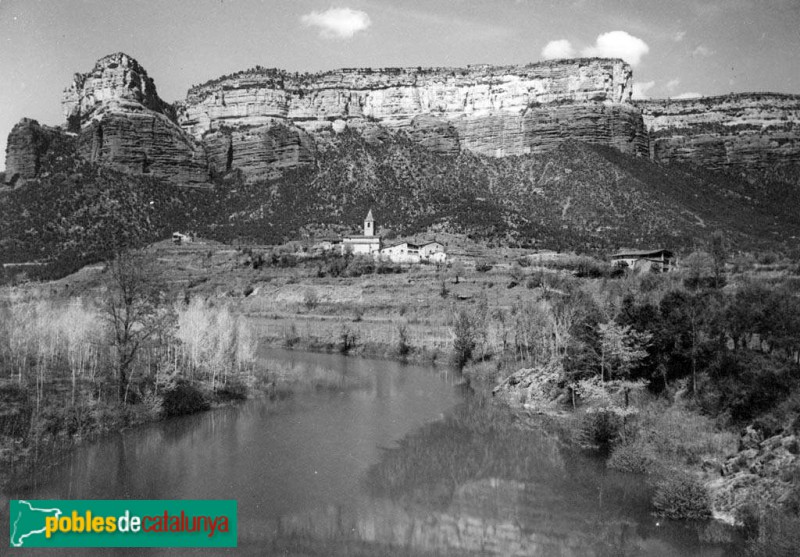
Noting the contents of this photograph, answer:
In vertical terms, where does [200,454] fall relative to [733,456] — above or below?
below

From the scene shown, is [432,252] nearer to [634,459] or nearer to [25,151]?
[634,459]

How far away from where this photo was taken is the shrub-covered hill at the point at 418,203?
10475 centimetres

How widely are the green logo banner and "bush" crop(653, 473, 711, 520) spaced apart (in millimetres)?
13496

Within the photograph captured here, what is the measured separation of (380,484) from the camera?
22391 mm

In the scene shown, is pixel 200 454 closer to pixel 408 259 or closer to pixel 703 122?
pixel 408 259

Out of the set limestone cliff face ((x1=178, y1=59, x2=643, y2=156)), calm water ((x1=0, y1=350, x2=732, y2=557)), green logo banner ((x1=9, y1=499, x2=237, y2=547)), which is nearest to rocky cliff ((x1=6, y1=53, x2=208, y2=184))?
limestone cliff face ((x1=178, y1=59, x2=643, y2=156))

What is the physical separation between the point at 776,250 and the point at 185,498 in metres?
95.4

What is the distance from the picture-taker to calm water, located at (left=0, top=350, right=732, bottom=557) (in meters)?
17.9

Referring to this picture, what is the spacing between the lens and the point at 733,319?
94.4 ft

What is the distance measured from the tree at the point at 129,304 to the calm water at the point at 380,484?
379 cm

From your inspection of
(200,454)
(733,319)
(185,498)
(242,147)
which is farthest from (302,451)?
(242,147)

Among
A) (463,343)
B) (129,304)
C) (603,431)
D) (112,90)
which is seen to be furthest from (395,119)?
(603,431)

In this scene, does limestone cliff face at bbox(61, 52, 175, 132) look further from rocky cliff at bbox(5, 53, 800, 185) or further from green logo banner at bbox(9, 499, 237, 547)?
green logo banner at bbox(9, 499, 237, 547)

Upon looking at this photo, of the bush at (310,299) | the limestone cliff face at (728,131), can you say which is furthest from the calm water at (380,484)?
the limestone cliff face at (728,131)
